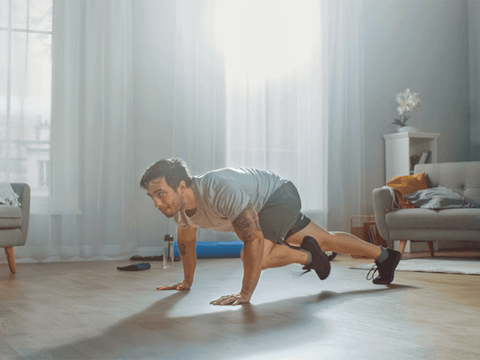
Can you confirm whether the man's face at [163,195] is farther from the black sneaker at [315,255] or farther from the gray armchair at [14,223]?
the gray armchair at [14,223]

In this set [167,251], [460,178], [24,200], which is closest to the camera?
[24,200]

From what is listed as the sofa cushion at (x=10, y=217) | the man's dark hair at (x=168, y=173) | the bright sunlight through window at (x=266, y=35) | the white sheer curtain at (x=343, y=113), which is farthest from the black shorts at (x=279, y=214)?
the white sheer curtain at (x=343, y=113)

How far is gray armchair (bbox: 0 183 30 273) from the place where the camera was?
310 centimetres

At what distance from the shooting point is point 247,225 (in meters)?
1.86

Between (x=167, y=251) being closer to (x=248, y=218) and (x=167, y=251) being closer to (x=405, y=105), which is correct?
(x=248, y=218)

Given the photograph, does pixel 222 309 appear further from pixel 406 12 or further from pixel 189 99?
pixel 406 12

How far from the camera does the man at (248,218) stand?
74.2 inches

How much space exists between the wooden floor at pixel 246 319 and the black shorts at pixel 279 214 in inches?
10.5

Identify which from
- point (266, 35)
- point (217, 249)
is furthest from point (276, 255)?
point (266, 35)

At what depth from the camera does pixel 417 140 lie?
520 centimetres

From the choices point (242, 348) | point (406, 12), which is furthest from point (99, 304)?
point (406, 12)

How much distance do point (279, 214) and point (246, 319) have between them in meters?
0.57

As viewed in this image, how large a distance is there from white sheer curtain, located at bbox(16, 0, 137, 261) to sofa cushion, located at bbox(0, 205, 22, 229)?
2.44 ft

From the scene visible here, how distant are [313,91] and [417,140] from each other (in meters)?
1.20
